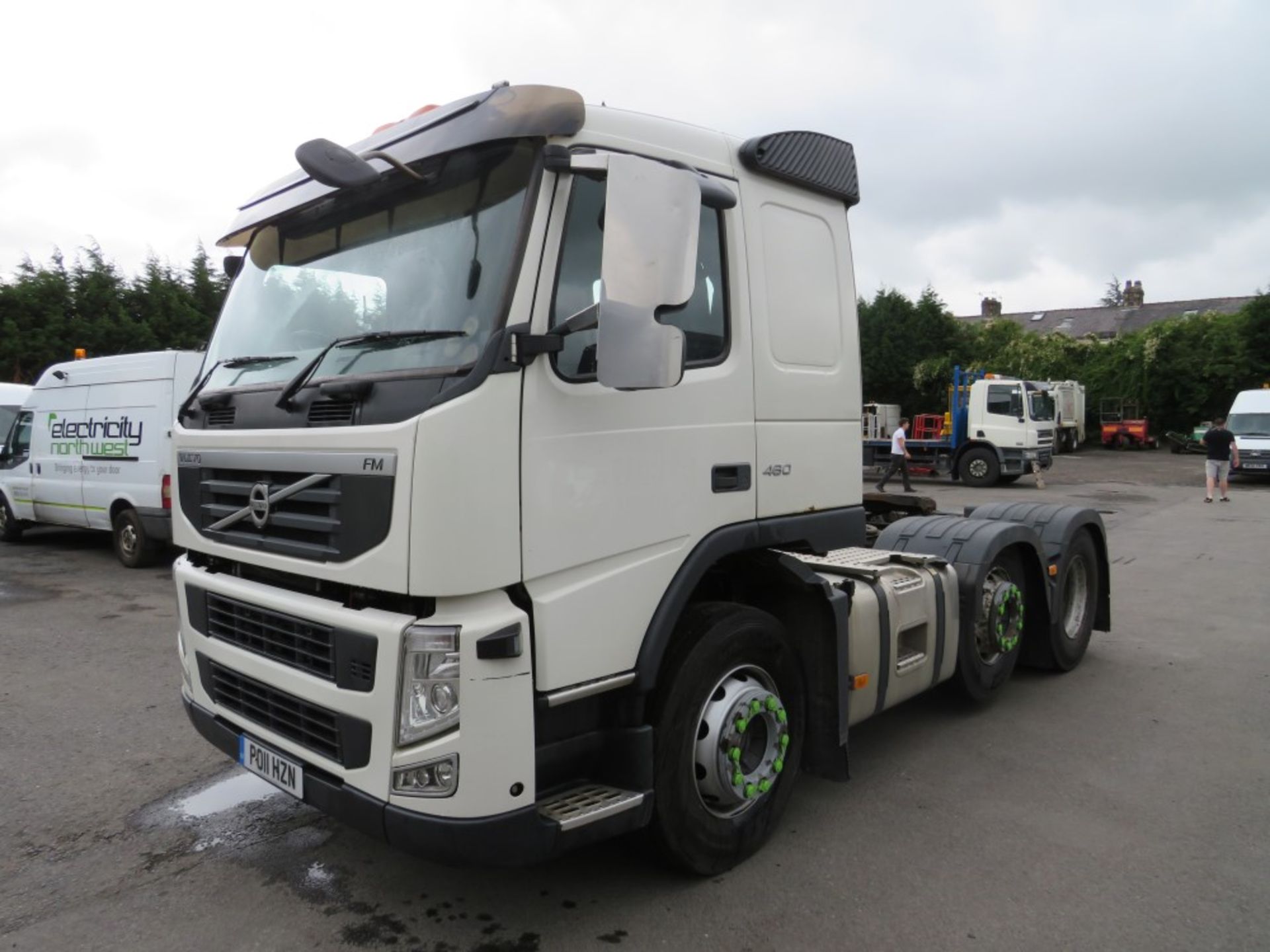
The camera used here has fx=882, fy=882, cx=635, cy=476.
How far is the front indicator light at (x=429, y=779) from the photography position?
254 cm

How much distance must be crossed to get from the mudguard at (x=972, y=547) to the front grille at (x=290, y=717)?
11.3 feet

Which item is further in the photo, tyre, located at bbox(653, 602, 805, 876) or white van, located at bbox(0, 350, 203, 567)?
white van, located at bbox(0, 350, 203, 567)

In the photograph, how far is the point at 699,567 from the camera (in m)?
3.18

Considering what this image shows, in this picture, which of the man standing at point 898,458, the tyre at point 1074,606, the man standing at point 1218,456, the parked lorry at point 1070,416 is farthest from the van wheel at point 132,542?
the parked lorry at point 1070,416

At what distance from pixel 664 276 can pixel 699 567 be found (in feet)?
3.57

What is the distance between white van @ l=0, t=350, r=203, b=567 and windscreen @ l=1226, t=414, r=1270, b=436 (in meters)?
23.8

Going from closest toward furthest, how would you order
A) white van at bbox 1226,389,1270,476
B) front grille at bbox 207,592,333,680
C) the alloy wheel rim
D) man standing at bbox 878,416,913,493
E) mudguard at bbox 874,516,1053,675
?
1. front grille at bbox 207,592,333,680
2. the alloy wheel rim
3. mudguard at bbox 874,516,1053,675
4. man standing at bbox 878,416,913,493
5. white van at bbox 1226,389,1270,476

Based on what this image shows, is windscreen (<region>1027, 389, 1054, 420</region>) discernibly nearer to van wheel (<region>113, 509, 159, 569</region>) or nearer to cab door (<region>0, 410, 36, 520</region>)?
van wheel (<region>113, 509, 159, 569</region>)

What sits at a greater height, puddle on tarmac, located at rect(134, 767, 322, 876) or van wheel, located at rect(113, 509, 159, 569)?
van wheel, located at rect(113, 509, 159, 569)

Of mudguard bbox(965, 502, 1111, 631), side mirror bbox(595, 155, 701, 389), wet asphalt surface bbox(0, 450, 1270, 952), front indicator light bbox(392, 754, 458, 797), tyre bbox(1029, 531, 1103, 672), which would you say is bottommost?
wet asphalt surface bbox(0, 450, 1270, 952)

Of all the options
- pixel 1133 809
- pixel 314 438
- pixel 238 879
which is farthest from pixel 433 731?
pixel 1133 809

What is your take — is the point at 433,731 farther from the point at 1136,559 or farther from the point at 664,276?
the point at 1136,559

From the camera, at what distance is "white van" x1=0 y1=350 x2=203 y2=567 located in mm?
9812

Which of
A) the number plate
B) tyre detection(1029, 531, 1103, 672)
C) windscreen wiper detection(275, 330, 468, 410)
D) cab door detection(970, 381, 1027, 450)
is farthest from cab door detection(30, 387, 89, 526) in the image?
cab door detection(970, 381, 1027, 450)
